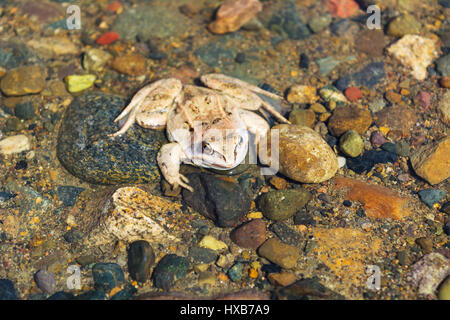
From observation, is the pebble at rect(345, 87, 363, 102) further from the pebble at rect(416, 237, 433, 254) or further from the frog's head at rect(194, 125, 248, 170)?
the pebble at rect(416, 237, 433, 254)

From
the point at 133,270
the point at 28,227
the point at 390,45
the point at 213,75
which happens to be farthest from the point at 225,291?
the point at 390,45

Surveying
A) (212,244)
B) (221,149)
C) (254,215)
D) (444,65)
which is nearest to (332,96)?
(444,65)

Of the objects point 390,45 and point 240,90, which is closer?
point 240,90

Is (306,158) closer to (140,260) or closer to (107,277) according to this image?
(140,260)

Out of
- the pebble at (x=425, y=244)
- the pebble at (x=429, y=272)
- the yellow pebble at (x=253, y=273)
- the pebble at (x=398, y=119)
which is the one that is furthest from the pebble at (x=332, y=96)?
the yellow pebble at (x=253, y=273)

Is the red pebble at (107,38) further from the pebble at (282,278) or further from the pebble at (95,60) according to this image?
the pebble at (282,278)

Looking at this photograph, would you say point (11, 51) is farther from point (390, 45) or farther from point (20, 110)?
point (390, 45)
